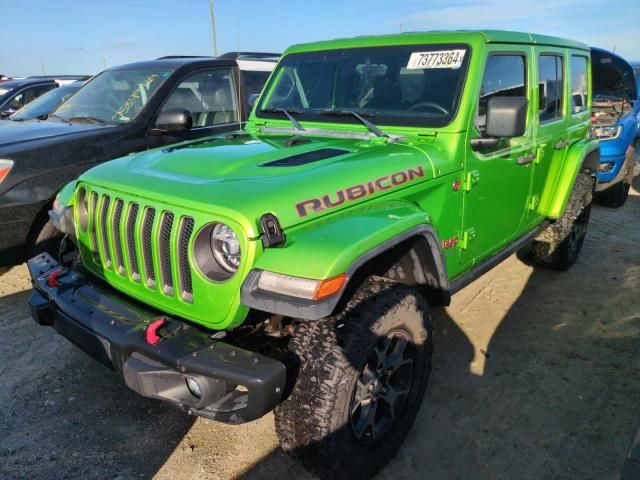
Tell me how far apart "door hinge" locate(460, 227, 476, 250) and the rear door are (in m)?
0.98

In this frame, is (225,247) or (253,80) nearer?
(225,247)

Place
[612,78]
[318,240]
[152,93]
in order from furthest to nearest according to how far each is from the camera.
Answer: [612,78] → [152,93] → [318,240]

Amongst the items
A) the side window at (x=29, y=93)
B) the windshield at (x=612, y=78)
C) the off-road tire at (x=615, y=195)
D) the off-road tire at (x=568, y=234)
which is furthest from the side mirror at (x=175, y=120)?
the side window at (x=29, y=93)

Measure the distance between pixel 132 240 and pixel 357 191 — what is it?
1.09 metres

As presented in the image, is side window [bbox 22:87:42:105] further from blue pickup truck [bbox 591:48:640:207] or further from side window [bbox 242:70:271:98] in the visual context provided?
blue pickup truck [bbox 591:48:640:207]

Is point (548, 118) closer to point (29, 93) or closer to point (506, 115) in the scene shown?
point (506, 115)

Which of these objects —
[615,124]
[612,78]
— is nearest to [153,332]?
[615,124]

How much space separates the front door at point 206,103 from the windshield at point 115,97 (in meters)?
0.23

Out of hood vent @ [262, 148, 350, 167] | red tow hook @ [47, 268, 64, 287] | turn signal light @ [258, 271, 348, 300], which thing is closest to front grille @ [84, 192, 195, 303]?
red tow hook @ [47, 268, 64, 287]

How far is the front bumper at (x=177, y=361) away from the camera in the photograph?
1911 millimetres

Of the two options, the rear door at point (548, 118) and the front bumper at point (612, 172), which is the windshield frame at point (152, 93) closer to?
the rear door at point (548, 118)

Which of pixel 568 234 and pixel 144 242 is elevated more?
pixel 144 242

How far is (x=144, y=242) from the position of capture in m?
2.29

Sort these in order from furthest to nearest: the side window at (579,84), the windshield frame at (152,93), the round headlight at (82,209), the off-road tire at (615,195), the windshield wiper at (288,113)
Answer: the off-road tire at (615,195) < the windshield frame at (152,93) < the side window at (579,84) < the windshield wiper at (288,113) < the round headlight at (82,209)
